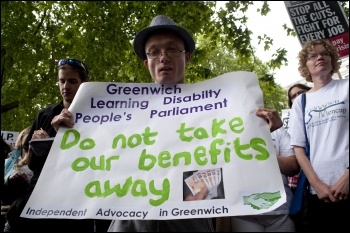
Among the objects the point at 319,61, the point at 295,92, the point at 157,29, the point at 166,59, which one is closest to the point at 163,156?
the point at 166,59

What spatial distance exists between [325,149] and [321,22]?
5.26ft

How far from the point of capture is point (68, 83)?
8.14 feet

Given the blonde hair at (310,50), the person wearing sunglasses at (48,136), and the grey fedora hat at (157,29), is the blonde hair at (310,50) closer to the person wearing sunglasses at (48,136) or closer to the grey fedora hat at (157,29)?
the grey fedora hat at (157,29)

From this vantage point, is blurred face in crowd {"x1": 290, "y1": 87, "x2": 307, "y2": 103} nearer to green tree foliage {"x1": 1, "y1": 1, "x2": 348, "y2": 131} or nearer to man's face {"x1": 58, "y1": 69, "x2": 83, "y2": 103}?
man's face {"x1": 58, "y1": 69, "x2": 83, "y2": 103}

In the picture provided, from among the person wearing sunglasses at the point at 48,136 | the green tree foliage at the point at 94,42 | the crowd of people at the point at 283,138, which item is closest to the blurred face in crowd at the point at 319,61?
the crowd of people at the point at 283,138

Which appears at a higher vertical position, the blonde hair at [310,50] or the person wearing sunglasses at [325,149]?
the blonde hair at [310,50]

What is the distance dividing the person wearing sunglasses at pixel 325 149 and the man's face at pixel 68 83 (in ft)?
4.44

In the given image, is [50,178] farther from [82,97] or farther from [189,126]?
[189,126]

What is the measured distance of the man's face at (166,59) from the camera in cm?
185

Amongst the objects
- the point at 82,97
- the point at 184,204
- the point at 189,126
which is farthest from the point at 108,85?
the point at 184,204

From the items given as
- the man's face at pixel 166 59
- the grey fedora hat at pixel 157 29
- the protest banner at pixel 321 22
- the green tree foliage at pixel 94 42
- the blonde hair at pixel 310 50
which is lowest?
the man's face at pixel 166 59

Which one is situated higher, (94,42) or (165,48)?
(94,42)

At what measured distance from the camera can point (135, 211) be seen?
5.00ft

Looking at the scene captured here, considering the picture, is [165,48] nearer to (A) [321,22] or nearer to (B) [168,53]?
(B) [168,53]
